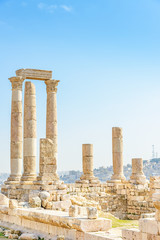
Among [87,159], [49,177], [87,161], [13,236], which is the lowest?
[13,236]

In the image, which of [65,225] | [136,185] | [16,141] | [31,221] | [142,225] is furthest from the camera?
[136,185]

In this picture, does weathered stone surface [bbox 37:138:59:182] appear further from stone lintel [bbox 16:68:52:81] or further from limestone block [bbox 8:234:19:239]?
limestone block [bbox 8:234:19:239]

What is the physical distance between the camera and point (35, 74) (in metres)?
26.6

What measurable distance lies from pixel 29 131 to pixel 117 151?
7.41 meters

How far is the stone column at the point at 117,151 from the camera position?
2948 centimetres

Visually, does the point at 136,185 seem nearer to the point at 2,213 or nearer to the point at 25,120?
the point at 25,120

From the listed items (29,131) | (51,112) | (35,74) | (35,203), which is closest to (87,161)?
(51,112)

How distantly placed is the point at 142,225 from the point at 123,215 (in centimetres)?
1681

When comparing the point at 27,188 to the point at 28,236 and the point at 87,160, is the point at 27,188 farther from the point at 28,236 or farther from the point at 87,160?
the point at 28,236

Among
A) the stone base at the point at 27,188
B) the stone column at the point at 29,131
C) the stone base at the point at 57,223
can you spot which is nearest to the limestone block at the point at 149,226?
the stone base at the point at 57,223

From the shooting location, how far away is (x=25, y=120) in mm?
25656

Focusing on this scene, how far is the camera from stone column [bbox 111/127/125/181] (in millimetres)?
29484

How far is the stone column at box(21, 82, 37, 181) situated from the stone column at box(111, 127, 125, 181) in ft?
22.0

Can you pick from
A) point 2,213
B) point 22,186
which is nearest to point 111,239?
point 2,213
